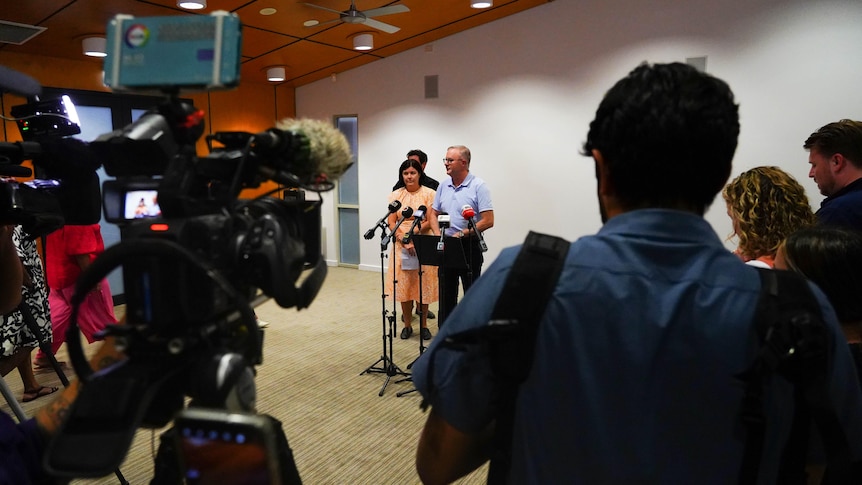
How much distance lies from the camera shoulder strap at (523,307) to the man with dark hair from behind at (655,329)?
0.02 metres

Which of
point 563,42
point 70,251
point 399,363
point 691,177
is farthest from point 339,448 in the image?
point 563,42

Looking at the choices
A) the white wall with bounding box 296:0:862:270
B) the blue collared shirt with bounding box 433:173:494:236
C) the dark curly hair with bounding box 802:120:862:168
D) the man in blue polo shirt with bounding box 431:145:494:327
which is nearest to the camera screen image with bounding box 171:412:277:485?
the dark curly hair with bounding box 802:120:862:168

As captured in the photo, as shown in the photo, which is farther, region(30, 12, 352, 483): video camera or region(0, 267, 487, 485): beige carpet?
region(0, 267, 487, 485): beige carpet

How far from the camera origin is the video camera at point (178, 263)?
0.62m

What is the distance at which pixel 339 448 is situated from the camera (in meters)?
2.83

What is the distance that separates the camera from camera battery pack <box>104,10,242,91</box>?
0.64m

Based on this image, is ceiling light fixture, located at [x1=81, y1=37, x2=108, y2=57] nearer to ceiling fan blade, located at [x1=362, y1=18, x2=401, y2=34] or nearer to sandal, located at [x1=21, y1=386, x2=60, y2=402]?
ceiling fan blade, located at [x1=362, y1=18, x2=401, y2=34]

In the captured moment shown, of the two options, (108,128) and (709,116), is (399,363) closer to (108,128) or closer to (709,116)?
(709,116)

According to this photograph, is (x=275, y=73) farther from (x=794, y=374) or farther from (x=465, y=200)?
(x=794, y=374)

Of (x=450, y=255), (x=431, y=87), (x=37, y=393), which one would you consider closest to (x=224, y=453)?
(x=450, y=255)

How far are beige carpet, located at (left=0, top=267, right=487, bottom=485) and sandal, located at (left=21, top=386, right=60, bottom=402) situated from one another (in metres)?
0.08

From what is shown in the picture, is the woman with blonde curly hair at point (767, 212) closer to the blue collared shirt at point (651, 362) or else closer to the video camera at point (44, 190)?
the blue collared shirt at point (651, 362)

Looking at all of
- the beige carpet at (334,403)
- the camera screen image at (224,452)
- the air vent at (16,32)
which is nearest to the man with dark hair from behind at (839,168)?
the beige carpet at (334,403)

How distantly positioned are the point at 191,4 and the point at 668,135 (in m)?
4.42
